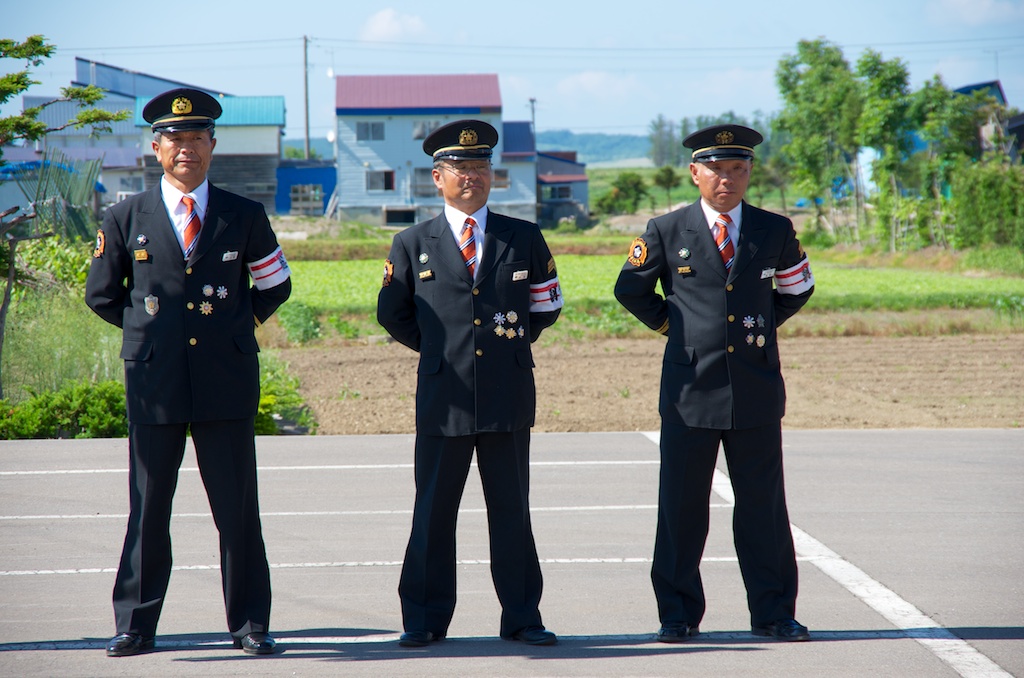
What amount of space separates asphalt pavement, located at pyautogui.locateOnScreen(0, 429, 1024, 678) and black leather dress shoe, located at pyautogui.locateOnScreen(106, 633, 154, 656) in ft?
0.14

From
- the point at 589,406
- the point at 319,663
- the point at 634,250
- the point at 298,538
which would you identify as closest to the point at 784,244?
the point at 634,250

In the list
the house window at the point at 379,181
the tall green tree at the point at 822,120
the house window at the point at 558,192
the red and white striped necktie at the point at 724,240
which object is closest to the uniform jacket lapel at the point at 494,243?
the red and white striped necktie at the point at 724,240

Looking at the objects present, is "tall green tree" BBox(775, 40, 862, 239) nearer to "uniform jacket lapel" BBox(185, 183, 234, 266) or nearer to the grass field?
the grass field

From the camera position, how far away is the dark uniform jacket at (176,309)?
4.55 m

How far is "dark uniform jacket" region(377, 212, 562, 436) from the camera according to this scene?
4719mm

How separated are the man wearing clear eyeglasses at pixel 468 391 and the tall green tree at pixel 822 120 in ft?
137

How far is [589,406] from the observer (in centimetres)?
1273

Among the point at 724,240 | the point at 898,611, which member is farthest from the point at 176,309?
the point at 898,611

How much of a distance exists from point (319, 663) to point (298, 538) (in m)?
2.37

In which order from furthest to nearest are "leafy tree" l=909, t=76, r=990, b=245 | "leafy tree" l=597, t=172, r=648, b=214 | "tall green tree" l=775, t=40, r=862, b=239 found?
1. "leafy tree" l=597, t=172, r=648, b=214
2. "tall green tree" l=775, t=40, r=862, b=239
3. "leafy tree" l=909, t=76, r=990, b=245

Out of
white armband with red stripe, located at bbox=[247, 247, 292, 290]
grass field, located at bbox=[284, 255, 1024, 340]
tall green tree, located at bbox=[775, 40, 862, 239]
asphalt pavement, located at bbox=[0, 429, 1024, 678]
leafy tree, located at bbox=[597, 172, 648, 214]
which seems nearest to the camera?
asphalt pavement, located at bbox=[0, 429, 1024, 678]

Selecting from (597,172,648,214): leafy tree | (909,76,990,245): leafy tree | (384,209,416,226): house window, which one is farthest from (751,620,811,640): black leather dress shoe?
(597,172,648,214): leafy tree

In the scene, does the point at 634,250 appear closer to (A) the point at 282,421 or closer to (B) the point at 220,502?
(B) the point at 220,502

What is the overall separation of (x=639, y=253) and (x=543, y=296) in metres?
0.53
